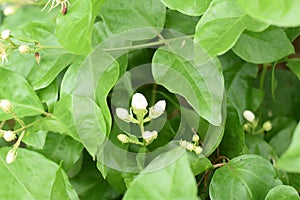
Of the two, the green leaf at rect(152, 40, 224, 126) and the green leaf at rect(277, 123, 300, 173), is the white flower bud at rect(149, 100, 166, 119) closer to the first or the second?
the green leaf at rect(152, 40, 224, 126)

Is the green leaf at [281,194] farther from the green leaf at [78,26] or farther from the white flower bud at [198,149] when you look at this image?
the green leaf at [78,26]

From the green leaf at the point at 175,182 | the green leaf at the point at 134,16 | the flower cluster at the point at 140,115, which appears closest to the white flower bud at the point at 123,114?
the flower cluster at the point at 140,115

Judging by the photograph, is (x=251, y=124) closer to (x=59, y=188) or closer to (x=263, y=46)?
(x=263, y=46)

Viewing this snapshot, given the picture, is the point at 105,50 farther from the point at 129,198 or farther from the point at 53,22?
the point at 129,198

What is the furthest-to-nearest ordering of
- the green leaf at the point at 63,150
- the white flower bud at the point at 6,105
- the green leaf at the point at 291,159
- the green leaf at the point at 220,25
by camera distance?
the green leaf at the point at 63,150 → the white flower bud at the point at 6,105 → the green leaf at the point at 220,25 → the green leaf at the point at 291,159

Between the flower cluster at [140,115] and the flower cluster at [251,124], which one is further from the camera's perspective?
the flower cluster at [251,124]

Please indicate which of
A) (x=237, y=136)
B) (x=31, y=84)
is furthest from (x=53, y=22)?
(x=237, y=136)

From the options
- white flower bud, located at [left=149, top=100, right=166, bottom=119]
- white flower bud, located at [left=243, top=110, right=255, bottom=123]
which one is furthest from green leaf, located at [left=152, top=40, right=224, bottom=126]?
white flower bud, located at [left=243, top=110, right=255, bottom=123]
